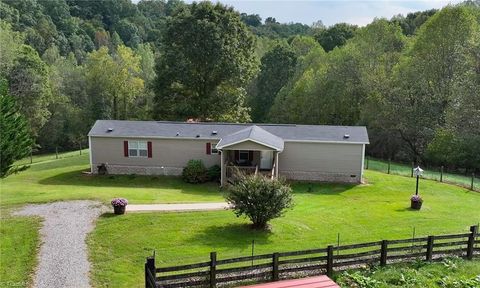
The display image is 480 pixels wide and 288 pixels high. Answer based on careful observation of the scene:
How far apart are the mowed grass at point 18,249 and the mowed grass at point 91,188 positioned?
3.73 m

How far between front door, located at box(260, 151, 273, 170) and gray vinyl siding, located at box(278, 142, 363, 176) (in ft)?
3.47

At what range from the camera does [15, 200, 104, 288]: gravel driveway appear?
1277cm

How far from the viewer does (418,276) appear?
1330 centimetres

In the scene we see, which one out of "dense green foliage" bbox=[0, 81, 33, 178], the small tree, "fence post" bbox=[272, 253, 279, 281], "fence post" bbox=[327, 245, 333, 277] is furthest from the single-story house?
"fence post" bbox=[272, 253, 279, 281]

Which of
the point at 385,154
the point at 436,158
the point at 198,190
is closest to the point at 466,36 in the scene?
the point at 436,158

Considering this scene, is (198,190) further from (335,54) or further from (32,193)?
(335,54)

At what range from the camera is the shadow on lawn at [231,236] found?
15.6 metres

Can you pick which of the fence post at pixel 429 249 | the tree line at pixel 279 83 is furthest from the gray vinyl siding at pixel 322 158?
the fence post at pixel 429 249

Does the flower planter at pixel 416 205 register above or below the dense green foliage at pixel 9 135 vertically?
below

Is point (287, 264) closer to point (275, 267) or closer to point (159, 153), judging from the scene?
point (275, 267)

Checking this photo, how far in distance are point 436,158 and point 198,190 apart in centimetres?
2259

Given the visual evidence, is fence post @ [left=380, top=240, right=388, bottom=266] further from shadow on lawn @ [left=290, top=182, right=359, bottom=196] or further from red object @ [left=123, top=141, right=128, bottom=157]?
red object @ [left=123, top=141, right=128, bottom=157]

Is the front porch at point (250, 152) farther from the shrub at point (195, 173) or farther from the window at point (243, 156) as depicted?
the shrub at point (195, 173)

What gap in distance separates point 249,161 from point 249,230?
12.1 m
